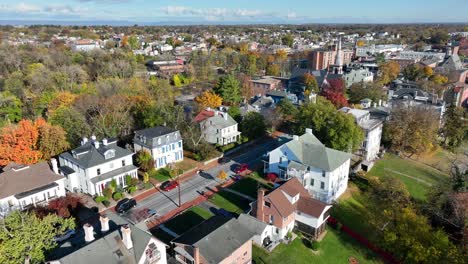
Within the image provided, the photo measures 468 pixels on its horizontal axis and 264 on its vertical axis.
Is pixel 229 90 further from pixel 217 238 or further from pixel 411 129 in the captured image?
pixel 217 238

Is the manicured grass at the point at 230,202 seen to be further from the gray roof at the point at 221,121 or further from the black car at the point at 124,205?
the gray roof at the point at 221,121

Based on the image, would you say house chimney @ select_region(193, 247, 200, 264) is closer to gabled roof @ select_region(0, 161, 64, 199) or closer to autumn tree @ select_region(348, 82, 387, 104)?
gabled roof @ select_region(0, 161, 64, 199)

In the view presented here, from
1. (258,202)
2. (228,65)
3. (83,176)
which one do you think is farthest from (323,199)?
(228,65)

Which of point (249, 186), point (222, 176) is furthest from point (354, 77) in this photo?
point (222, 176)

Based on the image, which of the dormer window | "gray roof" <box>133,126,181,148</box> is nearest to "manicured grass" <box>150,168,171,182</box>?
"gray roof" <box>133,126,181,148</box>

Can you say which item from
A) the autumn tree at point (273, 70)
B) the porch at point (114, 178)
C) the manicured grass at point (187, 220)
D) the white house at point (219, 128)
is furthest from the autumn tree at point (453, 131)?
the autumn tree at point (273, 70)

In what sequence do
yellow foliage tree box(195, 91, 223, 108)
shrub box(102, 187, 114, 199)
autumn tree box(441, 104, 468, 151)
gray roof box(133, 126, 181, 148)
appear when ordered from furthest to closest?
yellow foliage tree box(195, 91, 223, 108), autumn tree box(441, 104, 468, 151), gray roof box(133, 126, 181, 148), shrub box(102, 187, 114, 199)
